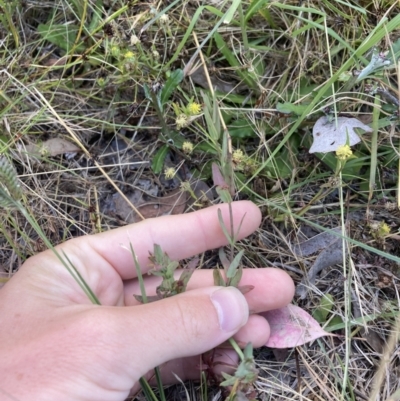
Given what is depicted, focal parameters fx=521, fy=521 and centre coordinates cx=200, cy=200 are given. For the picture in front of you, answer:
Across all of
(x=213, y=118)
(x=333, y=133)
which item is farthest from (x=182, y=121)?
(x=333, y=133)

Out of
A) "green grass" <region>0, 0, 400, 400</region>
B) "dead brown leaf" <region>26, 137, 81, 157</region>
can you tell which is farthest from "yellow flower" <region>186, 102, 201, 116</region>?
"dead brown leaf" <region>26, 137, 81, 157</region>

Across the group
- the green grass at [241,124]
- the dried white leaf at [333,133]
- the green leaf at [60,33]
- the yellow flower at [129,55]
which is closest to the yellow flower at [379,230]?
the green grass at [241,124]

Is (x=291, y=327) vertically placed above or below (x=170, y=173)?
below

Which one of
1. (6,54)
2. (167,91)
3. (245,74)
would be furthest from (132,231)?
(6,54)

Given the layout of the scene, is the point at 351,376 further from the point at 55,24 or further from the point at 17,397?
the point at 55,24

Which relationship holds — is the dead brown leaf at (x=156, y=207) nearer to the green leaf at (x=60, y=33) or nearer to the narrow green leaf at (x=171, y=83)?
the narrow green leaf at (x=171, y=83)

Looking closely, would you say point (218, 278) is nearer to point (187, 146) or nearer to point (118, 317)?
point (118, 317)
